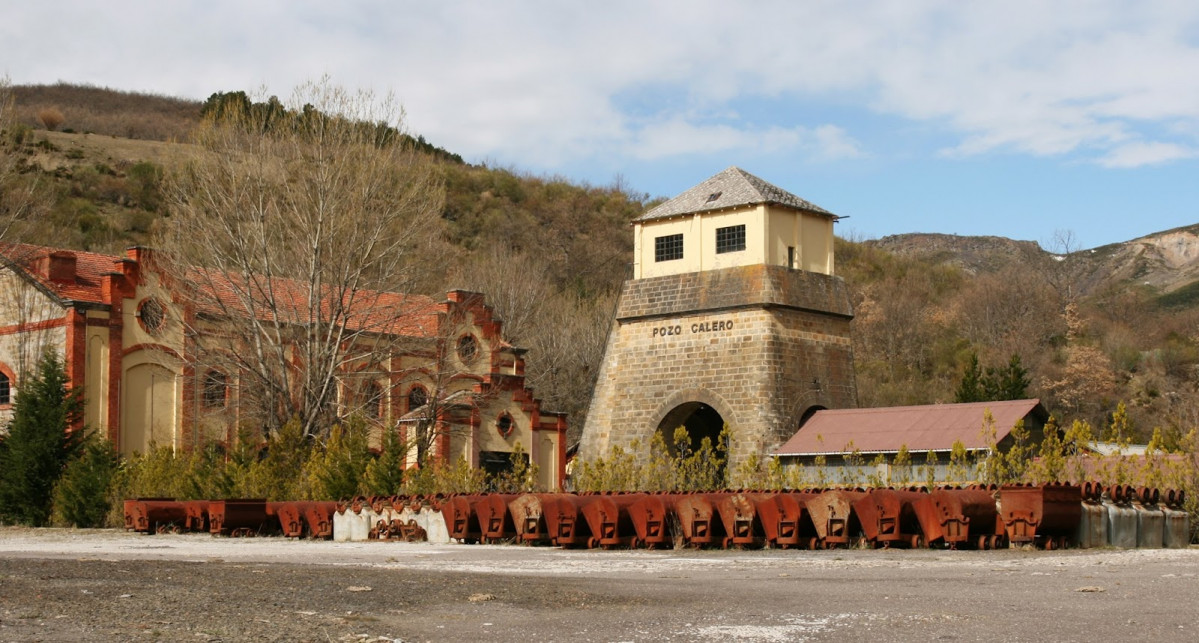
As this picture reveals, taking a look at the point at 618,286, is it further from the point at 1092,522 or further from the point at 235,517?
the point at 1092,522

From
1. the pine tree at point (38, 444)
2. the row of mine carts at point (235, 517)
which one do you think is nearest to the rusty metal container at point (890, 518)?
the row of mine carts at point (235, 517)

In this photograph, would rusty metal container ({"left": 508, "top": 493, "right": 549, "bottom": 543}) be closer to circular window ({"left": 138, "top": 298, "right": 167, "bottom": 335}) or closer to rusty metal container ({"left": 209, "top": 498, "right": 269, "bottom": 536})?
rusty metal container ({"left": 209, "top": 498, "right": 269, "bottom": 536})

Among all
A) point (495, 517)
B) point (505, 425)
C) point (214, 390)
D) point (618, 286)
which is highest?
point (618, 286)

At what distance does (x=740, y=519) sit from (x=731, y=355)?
17.9m

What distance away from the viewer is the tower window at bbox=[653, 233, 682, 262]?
37.0 m

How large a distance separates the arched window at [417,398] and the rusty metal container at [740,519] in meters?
25.7

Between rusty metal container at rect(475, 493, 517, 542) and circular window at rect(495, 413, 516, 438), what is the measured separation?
20.7 m

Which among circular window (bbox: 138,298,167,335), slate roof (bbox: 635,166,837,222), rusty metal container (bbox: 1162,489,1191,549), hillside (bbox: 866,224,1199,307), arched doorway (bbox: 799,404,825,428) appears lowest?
rusty metal container (bbox: 1162,489,1191,549)

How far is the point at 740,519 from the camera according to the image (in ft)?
56.6

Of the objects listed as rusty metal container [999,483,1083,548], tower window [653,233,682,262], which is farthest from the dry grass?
rusty metal container [999,483,1083,548]

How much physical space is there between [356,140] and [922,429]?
16695 mm

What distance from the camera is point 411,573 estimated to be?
41.2ft

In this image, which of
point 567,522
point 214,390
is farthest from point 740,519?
point 214,390

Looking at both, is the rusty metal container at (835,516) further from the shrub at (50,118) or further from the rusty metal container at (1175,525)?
the shrub at (50,118)
